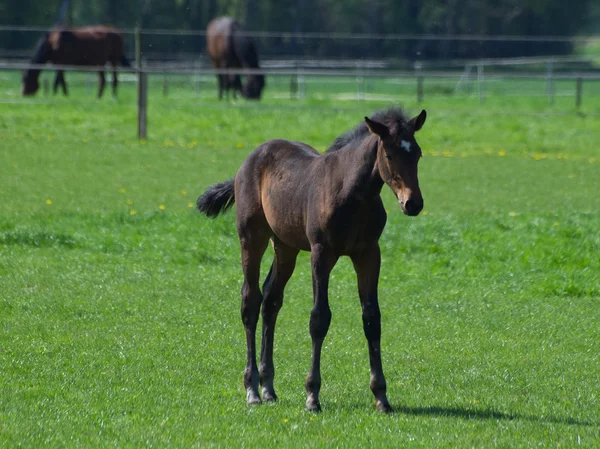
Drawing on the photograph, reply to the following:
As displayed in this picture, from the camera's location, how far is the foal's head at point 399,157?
5.51m

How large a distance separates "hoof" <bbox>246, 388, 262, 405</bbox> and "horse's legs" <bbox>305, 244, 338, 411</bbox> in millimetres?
365

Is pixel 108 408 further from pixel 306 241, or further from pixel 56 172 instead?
pixel 56 172

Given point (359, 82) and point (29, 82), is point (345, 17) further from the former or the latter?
point (29, 82)

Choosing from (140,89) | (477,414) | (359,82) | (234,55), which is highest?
(234,55)

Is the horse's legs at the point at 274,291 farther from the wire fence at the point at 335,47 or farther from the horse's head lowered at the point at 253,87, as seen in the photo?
the wire fence at the point at 335,47

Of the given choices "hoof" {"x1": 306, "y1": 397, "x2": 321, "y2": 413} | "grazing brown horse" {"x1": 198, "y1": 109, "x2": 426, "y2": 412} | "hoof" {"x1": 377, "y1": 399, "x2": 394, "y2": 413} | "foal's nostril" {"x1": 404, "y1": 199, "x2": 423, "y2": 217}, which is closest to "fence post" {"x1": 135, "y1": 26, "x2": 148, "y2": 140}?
"grazing brown horse" {"x1": 198, "y1": 109, "x2": 426, "y2": 412}

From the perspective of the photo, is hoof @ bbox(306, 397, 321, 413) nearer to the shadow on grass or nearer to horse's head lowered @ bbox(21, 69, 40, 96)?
the shadow on grass

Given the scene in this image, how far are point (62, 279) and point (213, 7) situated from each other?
38.0m

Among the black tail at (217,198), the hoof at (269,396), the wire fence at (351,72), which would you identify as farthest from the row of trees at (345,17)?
the hoof at (269,396)

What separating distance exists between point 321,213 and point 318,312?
2.02 ft

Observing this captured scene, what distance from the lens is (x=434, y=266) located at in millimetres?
11234

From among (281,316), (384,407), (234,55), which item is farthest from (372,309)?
(234,55)

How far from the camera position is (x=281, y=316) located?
360 inches

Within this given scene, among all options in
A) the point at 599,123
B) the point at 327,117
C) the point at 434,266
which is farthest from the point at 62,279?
the point at 599,123
